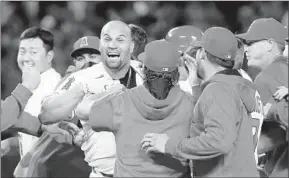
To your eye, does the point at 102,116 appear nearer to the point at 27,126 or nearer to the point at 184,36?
the point at 27,126

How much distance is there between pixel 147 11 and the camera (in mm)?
8445

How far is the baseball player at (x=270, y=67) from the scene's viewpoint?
4.92 m

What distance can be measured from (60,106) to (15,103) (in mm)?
291

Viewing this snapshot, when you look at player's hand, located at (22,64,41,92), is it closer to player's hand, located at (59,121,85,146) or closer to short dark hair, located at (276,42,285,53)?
player's hand, located at (59,121,85,146)

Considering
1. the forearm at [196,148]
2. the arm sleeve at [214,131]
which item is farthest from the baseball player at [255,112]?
the forearm at [196,148]

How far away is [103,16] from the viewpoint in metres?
8.59

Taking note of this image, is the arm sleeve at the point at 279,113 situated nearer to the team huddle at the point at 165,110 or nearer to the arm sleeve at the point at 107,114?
the team huddle at the point at 165,110

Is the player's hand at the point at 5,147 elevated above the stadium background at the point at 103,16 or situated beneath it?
situated beneath

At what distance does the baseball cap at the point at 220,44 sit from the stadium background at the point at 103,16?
4057mm

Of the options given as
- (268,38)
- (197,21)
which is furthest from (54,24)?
(268,38)

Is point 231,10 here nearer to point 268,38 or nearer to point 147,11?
point 147,11

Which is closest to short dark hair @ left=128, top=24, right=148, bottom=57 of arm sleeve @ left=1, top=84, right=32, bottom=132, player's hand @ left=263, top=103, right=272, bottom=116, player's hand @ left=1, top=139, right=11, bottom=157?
player's hand @ left=263, top=103, right=272, bottom=116

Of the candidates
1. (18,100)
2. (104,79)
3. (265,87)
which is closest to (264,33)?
(265,87)

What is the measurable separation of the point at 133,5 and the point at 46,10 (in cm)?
108
